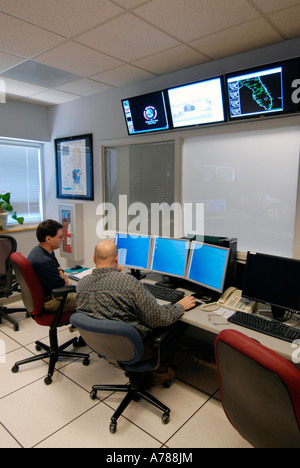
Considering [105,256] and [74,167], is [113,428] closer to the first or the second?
[105,256]

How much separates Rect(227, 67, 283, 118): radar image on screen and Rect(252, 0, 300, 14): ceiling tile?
0.37 m

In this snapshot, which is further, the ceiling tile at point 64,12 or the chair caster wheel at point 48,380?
the chair caster wheel at point 48,380

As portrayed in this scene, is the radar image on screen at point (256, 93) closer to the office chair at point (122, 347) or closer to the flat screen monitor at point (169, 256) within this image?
the flat screen monitor at point (169, 256)

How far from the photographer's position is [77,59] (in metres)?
2.76

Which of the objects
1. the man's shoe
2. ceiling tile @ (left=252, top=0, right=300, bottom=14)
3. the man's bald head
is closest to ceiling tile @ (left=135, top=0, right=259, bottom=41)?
ceiling tile @ (left=252, top=0, right=300, bottom=14)

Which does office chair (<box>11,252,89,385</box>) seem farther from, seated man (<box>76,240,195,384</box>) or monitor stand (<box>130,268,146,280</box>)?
monitor stand (<box>130,268,146,280</box>)

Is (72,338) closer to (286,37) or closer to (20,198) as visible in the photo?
(20,198)

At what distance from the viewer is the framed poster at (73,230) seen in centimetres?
421

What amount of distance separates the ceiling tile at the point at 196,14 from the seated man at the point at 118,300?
5.20 feet

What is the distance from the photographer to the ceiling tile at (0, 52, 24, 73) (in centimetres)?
275

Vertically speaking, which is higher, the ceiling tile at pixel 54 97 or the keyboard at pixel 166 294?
the ceiling tile at pixel 54 97

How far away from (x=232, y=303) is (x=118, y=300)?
0.92m

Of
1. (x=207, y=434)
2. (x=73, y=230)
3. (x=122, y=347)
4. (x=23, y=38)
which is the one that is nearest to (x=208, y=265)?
(x=122, y=347)

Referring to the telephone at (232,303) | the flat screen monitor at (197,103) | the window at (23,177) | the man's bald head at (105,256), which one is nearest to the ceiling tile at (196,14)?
the flat screen monitor at (197,103)
